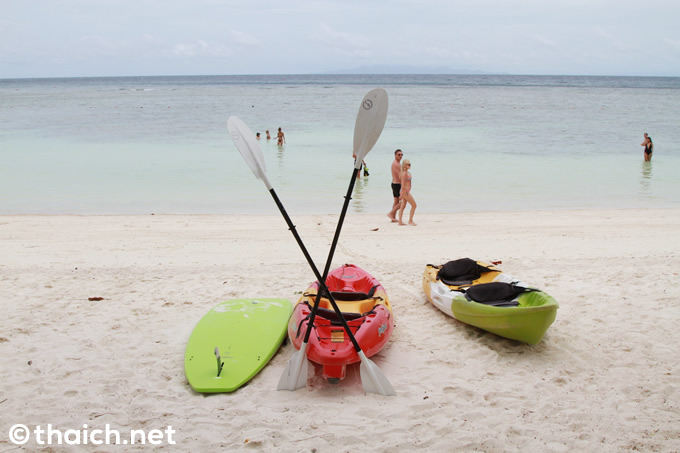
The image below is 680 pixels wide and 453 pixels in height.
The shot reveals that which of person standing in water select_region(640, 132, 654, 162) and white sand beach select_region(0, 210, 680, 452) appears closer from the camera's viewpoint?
white sand beach select_region(0, 210, 680, 452)

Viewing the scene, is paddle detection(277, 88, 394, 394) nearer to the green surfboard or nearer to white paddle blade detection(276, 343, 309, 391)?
white paddle blade detection(276, 343, 309, 391)

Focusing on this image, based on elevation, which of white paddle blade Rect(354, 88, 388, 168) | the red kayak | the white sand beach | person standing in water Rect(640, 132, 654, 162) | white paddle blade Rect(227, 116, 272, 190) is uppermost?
white paddle blade Rect(354, 88, 388, 168)

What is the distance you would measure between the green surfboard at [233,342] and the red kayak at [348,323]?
11.2 inches

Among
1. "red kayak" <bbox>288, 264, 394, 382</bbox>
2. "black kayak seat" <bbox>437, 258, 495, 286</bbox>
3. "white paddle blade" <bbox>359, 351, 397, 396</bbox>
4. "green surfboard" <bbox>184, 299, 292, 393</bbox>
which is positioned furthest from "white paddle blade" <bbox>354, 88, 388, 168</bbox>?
"black kayak seat" <bbox>437, 258, 495, 286</bbox>

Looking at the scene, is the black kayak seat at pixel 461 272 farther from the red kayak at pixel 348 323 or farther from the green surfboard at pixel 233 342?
the green surfboard at pixel 233 342

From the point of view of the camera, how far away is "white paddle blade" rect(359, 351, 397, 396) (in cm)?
415

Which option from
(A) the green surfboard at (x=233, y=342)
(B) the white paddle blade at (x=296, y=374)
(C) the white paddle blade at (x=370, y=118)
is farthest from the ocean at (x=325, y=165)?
(B) the white paddle blade at (x=296, y=374)

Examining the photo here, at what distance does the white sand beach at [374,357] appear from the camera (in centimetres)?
371

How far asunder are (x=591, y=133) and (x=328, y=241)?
68.0ft

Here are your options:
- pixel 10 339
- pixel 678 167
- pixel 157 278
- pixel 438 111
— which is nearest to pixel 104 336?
pixel 10 339

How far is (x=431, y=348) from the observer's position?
5016mm

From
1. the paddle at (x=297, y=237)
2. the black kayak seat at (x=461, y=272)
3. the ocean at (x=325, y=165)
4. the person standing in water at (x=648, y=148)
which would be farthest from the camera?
the person standing in water at (x=648, y=148)

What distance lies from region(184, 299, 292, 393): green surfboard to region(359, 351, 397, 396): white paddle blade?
3.19 feet

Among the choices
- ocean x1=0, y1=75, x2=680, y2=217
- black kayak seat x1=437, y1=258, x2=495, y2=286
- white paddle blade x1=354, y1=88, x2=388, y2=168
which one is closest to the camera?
white paddle blade x1=354, y1=88, x2=388, y2=168
